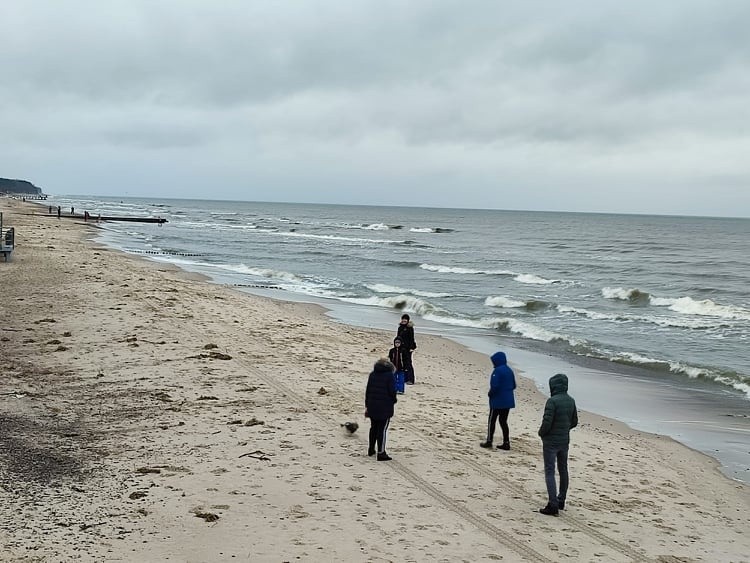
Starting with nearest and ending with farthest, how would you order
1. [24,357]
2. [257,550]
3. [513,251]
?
[257,550] < [24,357] < [513,251]

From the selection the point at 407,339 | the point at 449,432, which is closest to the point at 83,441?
the point at 449,432

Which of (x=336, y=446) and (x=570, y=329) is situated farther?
(x=570, y=329)

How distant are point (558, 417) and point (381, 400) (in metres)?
2.15

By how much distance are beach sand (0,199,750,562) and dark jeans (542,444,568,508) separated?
0.60 feet

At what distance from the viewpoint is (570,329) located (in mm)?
22562

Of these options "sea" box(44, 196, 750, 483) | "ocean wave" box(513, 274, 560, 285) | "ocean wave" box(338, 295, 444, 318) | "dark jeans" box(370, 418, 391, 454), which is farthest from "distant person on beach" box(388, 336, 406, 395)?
"ocean wave" box(513, 274, 560, 285)

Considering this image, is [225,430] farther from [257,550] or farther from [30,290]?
[30,290]

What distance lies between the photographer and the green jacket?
7.18 metres

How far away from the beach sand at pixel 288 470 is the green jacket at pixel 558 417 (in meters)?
0.78

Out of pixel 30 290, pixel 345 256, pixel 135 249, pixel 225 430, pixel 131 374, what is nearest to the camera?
pixel 225 430

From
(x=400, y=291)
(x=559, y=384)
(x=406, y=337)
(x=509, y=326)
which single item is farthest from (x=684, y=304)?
(x=559, y=384)

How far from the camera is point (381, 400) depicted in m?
8.38

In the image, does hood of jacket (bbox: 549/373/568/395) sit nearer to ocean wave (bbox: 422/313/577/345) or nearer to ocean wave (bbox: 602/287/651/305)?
ocean wave (bbox: 422/313/577/345)

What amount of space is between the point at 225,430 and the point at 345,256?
40102 millimetres
